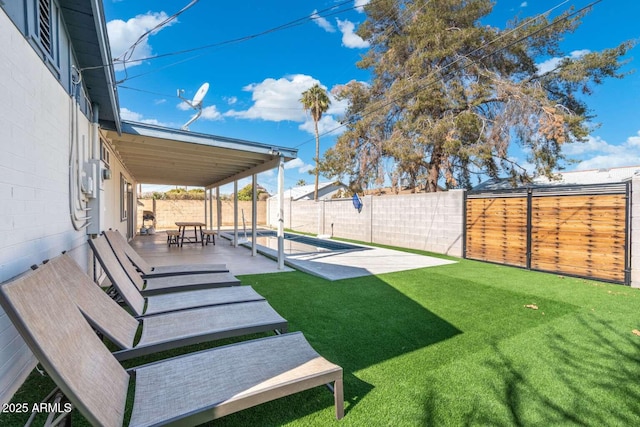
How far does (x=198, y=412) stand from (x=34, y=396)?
5.31 ft

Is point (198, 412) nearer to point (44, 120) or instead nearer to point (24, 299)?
point (24, 299)

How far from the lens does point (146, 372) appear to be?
208 centimetres

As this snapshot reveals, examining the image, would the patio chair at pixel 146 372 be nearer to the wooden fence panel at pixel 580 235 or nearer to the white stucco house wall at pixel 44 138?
the white stucco house wall at pixel 44 138

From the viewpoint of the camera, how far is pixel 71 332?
1.87 meters

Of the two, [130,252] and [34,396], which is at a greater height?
[130,252]

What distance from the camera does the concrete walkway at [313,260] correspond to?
723cm

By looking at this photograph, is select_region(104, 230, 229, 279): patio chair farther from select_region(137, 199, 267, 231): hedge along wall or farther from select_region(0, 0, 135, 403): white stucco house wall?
select_region(137, 199, 267, 231): hedge along wall

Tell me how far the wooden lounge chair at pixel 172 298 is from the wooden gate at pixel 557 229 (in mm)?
7176

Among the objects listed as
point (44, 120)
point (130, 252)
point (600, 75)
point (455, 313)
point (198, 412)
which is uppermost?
point (600, 75)

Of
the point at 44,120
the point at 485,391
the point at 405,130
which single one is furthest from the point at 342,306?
the point at 405,130

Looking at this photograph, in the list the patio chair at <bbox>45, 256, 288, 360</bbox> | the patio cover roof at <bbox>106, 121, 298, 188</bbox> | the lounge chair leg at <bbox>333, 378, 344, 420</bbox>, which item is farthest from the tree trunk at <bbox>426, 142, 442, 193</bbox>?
the lounge chair leg at <bbox>333, 378, 344, 420</bbox>

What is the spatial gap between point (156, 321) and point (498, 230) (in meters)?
8.52

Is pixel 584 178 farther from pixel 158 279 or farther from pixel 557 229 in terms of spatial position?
pixel 158 279

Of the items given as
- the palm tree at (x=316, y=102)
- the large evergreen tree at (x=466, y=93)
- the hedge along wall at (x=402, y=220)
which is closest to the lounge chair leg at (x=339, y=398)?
the hedge along wall at (x=402, y=220)
